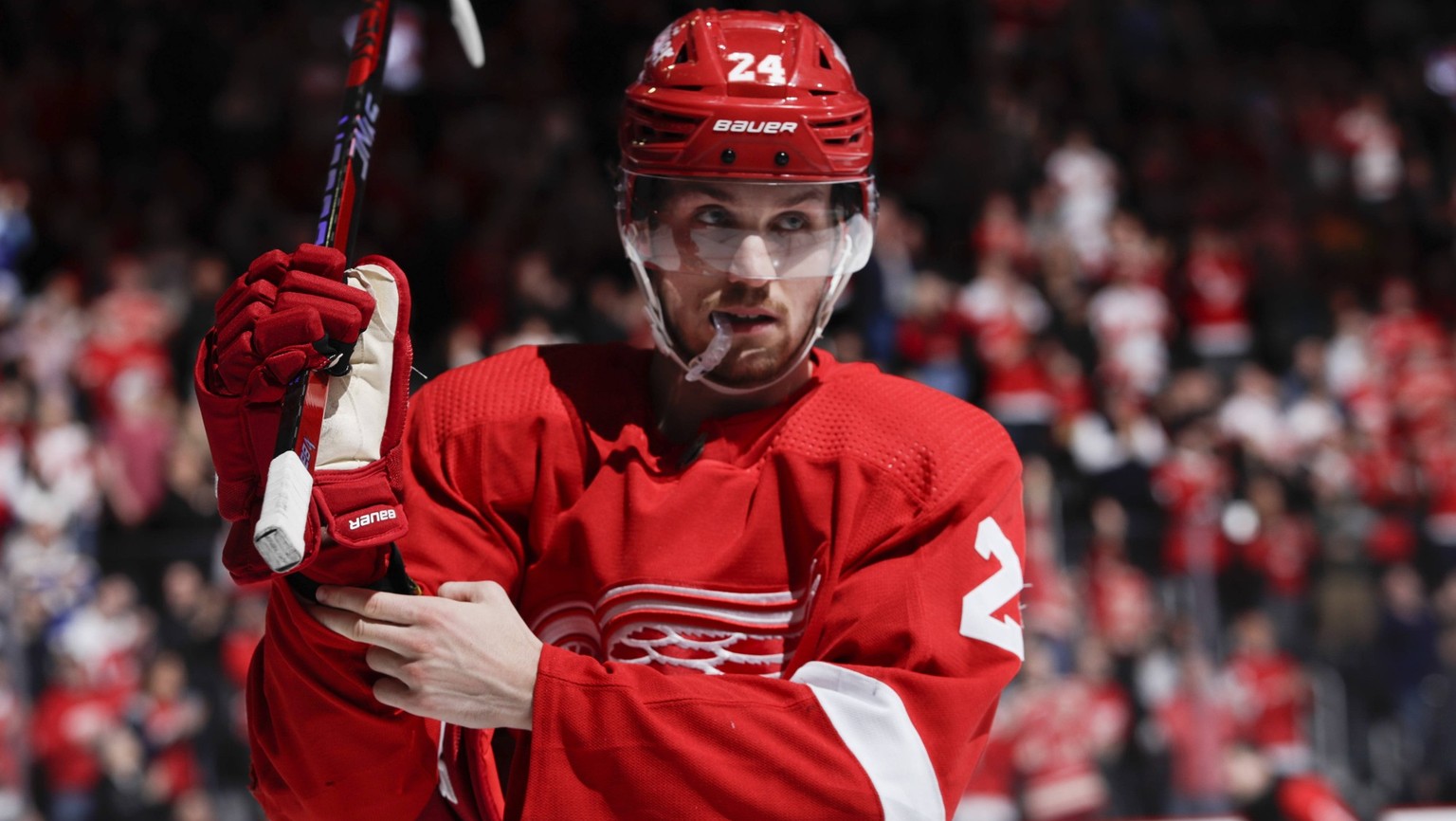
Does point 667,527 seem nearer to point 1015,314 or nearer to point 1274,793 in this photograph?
point 1274,793

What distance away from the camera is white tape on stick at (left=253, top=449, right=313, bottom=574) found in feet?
5.26

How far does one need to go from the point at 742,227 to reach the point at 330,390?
0.61 m

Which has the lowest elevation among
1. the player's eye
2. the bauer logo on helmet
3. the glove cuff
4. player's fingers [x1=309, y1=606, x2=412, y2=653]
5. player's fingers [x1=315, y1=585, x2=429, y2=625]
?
player's fingers [x1=309, y1=606, x2=412, y2=653]

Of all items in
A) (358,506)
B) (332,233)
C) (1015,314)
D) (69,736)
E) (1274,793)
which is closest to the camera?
(358,506)

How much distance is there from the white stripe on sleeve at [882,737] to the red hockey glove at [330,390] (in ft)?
1.77

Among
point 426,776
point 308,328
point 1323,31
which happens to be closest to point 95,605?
point 426,776

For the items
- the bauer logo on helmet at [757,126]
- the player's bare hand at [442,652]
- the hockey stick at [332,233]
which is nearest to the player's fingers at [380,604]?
the player's bare hand at [442,652]

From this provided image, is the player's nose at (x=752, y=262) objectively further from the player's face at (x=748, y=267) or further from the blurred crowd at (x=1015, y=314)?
the blurred crowd at (x=1015, y=314)

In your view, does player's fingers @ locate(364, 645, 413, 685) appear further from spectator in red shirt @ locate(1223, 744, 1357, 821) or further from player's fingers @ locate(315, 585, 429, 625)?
spectator in red shirt @ locate(1223, 744, 1357, 821)

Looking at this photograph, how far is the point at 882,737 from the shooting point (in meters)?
1.88

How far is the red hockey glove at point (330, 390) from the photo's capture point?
68.0 inches

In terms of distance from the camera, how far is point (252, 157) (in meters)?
9.71

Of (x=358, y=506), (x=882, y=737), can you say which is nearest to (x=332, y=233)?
(x=358, y=506)

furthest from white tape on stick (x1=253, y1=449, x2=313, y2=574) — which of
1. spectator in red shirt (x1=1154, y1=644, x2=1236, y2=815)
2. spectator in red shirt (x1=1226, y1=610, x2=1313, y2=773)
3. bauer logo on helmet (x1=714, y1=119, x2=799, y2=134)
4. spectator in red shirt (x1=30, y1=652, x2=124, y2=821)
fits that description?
spectator in red shirt (x1=1226, y1=610, x2=1313, y2=773)
